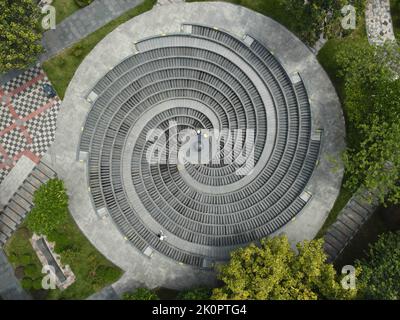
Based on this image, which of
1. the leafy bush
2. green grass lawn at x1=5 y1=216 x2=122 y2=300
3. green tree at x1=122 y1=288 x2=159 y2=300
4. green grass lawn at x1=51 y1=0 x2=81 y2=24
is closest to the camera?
the leafy bush

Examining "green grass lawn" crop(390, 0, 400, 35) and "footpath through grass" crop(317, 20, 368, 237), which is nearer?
"footpath through grass" crop(317, 20, 368, 237)

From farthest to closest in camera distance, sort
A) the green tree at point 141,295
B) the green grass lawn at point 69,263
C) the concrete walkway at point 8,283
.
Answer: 1. the concrete walkway at point 8,283
2. the green grass lawn at point 69,263
3. the green tree at point 141,295

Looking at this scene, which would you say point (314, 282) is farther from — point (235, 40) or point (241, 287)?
point (235, 40)

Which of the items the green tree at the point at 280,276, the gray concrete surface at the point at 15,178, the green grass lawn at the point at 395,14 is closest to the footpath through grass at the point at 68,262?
the gray concrete surface at the point at 15,178

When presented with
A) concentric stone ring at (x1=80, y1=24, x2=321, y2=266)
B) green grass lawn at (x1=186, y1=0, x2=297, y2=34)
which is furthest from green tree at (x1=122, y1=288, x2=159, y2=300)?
green grass lawn at (x1=186, y1=0, x2=297, y2=34)

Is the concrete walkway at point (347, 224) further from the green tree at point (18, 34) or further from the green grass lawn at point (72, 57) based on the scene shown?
the green tree at point (18, 34)

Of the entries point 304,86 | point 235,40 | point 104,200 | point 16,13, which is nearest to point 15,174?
point 104,200

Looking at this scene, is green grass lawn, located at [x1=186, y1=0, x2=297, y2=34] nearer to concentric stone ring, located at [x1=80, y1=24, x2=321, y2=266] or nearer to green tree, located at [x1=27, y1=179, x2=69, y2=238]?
concentric stone ring, located at [x1=80, y1=24, x2=321, y2=266]
